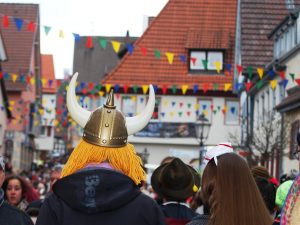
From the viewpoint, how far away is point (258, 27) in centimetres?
3228

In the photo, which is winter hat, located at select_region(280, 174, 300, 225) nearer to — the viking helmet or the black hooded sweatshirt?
the black hooded sweatshirt

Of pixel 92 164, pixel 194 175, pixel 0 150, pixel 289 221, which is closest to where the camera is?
pixel 289 221

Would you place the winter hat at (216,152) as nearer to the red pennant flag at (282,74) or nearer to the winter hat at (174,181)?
the winter hat at (174,181)

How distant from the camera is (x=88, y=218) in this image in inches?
138

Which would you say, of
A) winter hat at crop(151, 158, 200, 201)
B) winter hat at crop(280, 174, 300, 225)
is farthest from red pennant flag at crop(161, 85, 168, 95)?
winter hat at crop(280, 174, 300, 225)

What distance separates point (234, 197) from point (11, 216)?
1.58m

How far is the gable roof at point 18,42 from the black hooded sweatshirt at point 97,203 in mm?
41687

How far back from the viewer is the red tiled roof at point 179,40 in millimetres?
39688

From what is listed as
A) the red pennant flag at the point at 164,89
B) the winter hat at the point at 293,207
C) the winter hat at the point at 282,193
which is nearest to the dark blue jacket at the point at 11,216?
the winter hat at the point at 282,193

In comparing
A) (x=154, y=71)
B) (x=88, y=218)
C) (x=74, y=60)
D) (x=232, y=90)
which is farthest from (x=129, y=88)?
(x=88, y=218)

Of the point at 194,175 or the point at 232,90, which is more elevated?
the point at 232,90

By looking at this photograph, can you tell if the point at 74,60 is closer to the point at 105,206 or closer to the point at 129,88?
the point at 129,88

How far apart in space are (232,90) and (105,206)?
35812 millimetres

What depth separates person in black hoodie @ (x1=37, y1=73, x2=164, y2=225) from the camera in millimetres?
3473
